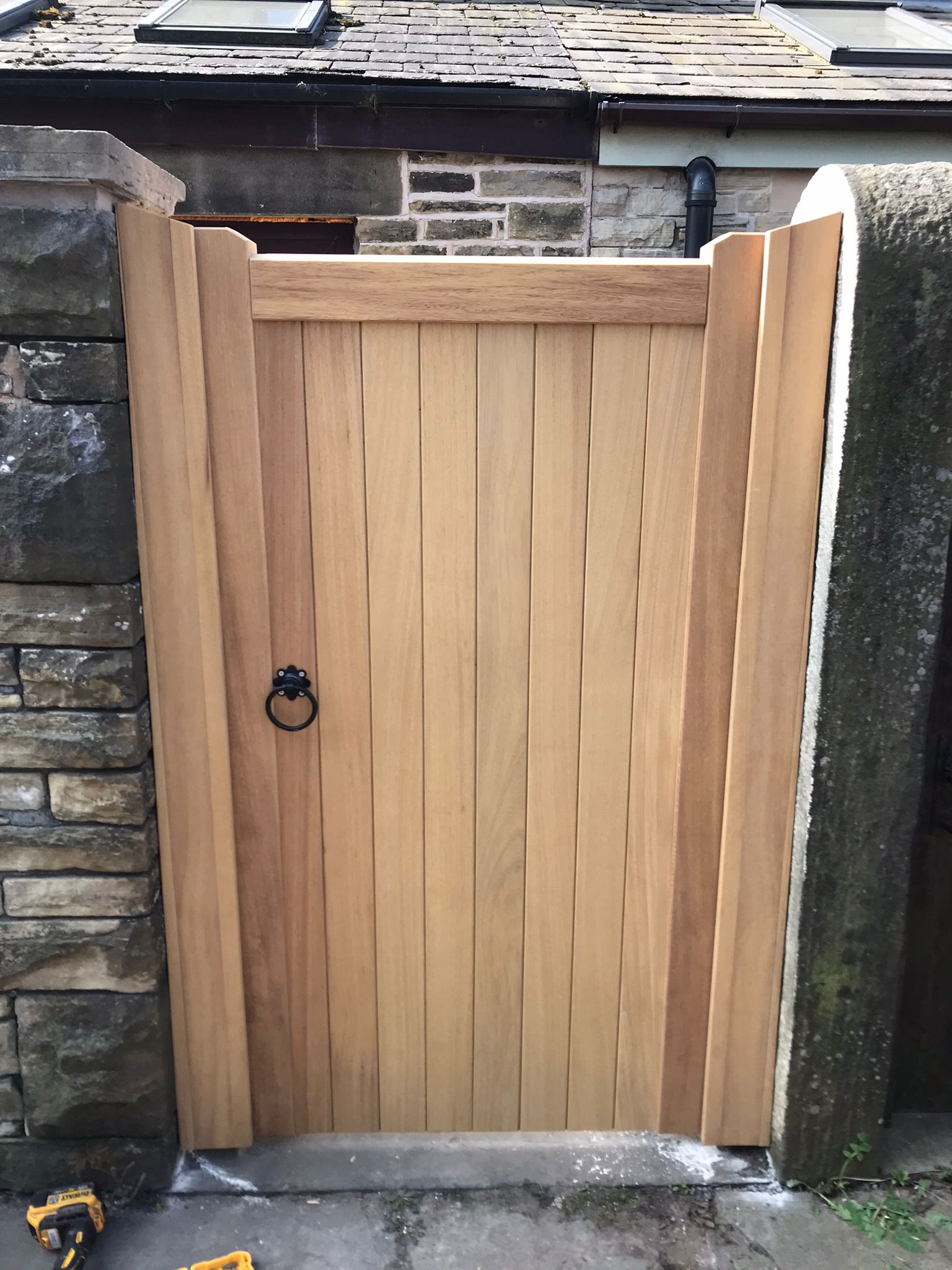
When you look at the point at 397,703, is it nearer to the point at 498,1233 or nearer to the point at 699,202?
the point at 498,1233

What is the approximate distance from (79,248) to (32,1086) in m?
1.84

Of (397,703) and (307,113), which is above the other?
(307,113)

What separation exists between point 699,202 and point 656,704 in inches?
99.7

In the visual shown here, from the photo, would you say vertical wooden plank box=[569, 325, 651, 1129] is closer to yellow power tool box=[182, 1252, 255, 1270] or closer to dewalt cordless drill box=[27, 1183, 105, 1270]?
yellow power tool box=[182, 1252, 255, 1270]

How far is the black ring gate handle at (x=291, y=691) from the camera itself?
212 cm

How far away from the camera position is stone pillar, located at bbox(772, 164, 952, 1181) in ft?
6.07

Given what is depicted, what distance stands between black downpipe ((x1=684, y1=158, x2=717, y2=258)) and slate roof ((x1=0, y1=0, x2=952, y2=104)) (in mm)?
269

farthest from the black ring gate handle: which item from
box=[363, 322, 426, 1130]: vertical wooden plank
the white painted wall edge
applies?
the white painted wall edge

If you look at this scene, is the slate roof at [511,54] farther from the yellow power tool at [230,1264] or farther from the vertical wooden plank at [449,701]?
the yellow power tool at [230,1264]

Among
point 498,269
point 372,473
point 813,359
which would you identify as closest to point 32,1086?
point 372,473

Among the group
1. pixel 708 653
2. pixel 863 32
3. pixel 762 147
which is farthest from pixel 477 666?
pixel 863 32

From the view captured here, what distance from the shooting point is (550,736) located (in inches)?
87.0

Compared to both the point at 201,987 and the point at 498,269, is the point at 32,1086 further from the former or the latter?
the point at 498,269

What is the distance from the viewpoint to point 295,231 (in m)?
3.90
